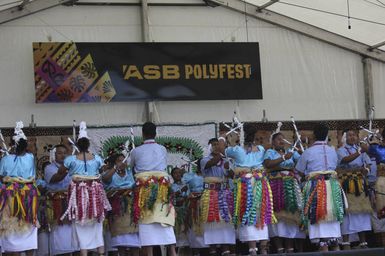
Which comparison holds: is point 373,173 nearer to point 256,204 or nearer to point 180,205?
point 256,204

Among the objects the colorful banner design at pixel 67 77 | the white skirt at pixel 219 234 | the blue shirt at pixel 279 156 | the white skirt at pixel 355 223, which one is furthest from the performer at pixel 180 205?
the colorful banner design at pixel 67 77

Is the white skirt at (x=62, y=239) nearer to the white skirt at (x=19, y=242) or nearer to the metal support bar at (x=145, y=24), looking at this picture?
the white skirt at (x=19, y=242)

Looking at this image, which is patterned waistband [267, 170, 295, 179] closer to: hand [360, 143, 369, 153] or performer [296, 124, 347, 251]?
performer [296, 124, 347, 251]

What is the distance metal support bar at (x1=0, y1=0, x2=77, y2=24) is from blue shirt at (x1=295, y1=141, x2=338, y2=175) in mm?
5436

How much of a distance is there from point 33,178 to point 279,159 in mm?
3098

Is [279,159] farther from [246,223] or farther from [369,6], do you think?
[369,6]

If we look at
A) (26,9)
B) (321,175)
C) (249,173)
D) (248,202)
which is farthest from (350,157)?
(26,9)

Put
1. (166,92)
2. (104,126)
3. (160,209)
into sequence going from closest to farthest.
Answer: (160,209) → (104,126) → (166,92)

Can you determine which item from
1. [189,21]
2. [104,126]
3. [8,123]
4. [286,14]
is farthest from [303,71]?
[8,123]

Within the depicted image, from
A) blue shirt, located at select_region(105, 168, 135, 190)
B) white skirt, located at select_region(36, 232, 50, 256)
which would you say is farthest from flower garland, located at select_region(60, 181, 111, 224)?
white skirt, located at select_region(36, 232, 50, 256)

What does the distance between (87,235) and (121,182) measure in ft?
3.66

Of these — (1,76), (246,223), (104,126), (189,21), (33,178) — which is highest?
(189,21)

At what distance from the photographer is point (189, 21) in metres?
15.3

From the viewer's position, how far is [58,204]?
11203mm
